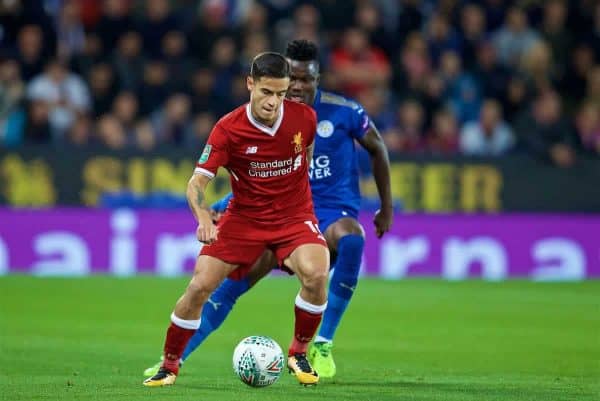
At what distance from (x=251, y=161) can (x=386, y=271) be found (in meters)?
8.98

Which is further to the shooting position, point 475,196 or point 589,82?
point 589,82

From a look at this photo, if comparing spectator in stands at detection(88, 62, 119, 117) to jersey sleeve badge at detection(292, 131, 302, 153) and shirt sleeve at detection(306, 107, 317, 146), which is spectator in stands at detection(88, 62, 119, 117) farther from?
jersey sleeve badge at detection(292, 131, 302, 153)

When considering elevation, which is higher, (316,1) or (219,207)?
(316,1)

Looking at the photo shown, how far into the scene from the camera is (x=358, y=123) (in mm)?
8477

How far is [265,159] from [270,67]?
0.60 metres

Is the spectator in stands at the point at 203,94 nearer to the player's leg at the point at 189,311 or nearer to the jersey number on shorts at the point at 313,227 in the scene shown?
the jersey number on shorts at the point at 313,227

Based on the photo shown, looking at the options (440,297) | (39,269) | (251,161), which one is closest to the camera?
(251,161)

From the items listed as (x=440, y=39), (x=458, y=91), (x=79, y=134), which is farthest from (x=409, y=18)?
(x=79, y=134)

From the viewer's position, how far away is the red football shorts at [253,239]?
7.16m

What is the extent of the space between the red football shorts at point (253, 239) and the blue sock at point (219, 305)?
607 millimetres

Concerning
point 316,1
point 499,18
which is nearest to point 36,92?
point 316,1

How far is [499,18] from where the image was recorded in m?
18.3

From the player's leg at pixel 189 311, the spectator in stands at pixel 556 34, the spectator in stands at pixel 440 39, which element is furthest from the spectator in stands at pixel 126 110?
the player's leg at pixel 189 311

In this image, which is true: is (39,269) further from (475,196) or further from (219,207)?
(219,207)
